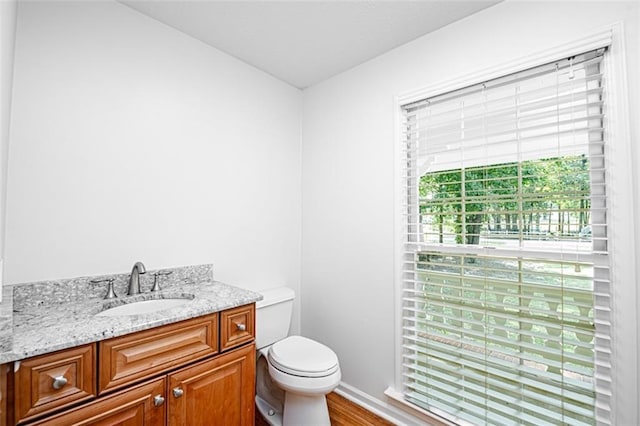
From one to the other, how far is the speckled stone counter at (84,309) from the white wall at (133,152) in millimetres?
85

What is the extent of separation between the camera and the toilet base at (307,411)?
1.70 m

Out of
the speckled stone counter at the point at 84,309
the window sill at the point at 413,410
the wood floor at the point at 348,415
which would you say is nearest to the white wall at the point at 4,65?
the speckled stone counter at the point at 84,309

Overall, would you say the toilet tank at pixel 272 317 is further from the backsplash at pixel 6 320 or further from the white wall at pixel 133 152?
the backsplash at pixel 6 320

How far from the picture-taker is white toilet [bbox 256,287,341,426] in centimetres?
164

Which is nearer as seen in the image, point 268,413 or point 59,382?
point 59,382

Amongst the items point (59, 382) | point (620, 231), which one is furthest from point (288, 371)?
point (620, 231)

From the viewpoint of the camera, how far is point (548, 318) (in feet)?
4.69

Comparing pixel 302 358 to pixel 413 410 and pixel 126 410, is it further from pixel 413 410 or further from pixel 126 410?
pixel 126 410

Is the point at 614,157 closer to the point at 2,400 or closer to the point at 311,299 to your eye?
the point at 311,299

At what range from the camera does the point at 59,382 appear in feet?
3.26

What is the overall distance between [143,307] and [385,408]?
1.57m

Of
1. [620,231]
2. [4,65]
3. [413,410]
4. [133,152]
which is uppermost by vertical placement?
[4,65]

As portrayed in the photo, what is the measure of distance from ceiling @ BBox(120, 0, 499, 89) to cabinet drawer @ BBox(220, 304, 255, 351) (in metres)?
1.57

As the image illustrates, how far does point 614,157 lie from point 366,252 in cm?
132
